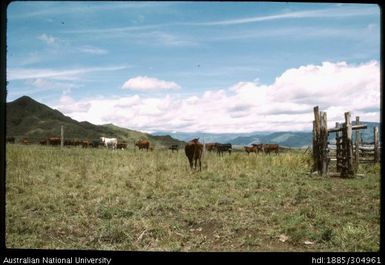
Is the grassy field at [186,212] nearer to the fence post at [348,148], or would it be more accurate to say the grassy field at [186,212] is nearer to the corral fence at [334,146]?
the fence post at [348,148]

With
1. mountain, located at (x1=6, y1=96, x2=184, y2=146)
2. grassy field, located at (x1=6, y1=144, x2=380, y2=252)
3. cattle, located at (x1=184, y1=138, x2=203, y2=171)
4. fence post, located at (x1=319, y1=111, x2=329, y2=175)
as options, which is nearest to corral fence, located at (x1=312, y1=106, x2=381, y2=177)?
fence post, located at (x1=319, y1=111, x2=329, y2=175)

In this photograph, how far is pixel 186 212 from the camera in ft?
23.6

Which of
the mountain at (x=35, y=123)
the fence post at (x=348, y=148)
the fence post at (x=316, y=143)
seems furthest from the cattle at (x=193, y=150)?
the mountain at (x=35, y=123)

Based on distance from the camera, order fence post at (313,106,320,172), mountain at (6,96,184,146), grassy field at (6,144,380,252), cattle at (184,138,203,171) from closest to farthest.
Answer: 1. grassy field at (6,144,380,252)
2. fence post at (313,106,320,172)
3. cattle at (184,138,203,171)
4. mountain at (6,96,184,146)

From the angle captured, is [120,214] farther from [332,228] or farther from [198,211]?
[332,228]

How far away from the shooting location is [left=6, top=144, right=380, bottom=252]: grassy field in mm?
5734

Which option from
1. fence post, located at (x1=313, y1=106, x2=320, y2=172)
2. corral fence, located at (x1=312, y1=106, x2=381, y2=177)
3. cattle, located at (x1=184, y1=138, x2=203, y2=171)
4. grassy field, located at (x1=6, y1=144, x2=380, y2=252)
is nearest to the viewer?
grassy field, located at (x1=6, y1=144, x2=380, y2=252)

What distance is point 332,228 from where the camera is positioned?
614 cm

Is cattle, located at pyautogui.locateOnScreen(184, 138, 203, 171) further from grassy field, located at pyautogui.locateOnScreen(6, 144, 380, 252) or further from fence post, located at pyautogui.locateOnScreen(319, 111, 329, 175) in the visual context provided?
fence post, located at pyautogui.locateOnScreen(319, 111, 329, 175)

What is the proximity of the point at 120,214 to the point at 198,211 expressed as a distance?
1.33m

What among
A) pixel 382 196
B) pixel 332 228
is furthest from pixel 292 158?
pixel 382 196

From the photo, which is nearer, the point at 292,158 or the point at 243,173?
the point at 243,173

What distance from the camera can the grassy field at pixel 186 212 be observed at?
5734 millimetres

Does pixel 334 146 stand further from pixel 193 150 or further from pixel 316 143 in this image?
pixel 193 150
